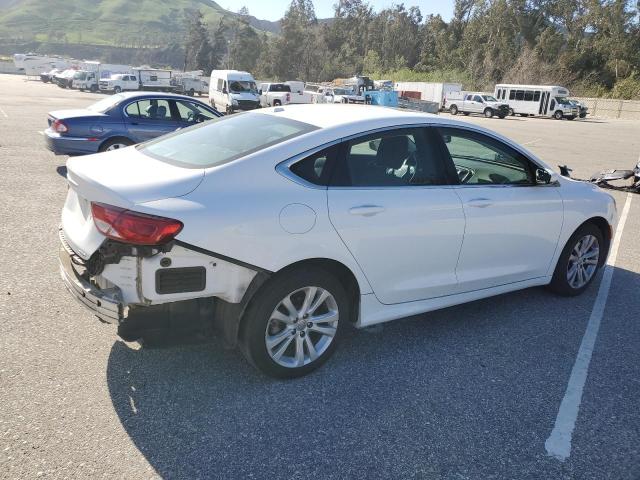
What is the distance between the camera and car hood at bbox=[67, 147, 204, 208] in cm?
278

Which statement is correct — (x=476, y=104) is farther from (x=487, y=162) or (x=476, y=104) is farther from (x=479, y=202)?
(x=479, y=202)

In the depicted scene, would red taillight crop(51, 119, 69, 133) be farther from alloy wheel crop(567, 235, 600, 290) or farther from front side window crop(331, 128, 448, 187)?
alloy wheel crop(567, 235, 600, 290)

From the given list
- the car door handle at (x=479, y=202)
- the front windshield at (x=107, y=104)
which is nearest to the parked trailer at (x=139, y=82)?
the front windshield at (x=107, y=104)

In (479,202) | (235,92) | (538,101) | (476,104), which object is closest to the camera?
(479,202)

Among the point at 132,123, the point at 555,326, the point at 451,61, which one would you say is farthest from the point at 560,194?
the point at 451,61

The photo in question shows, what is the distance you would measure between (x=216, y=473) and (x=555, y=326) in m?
3.01

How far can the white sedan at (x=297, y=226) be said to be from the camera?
2783 millimetres

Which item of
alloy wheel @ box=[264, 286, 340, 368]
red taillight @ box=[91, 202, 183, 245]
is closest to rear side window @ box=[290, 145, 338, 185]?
alloy wheel @ box=[264, 286, 340, 368]

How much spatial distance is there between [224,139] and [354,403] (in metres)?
1.85

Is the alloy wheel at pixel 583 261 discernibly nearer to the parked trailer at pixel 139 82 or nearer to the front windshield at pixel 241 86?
the front windshield at pixel 241 86

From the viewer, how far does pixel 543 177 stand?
440 centimetres

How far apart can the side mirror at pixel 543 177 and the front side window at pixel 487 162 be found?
65 millimetres

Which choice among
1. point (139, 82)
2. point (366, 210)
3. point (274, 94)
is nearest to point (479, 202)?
point (366, 210)

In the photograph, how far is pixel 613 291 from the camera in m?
5.20
